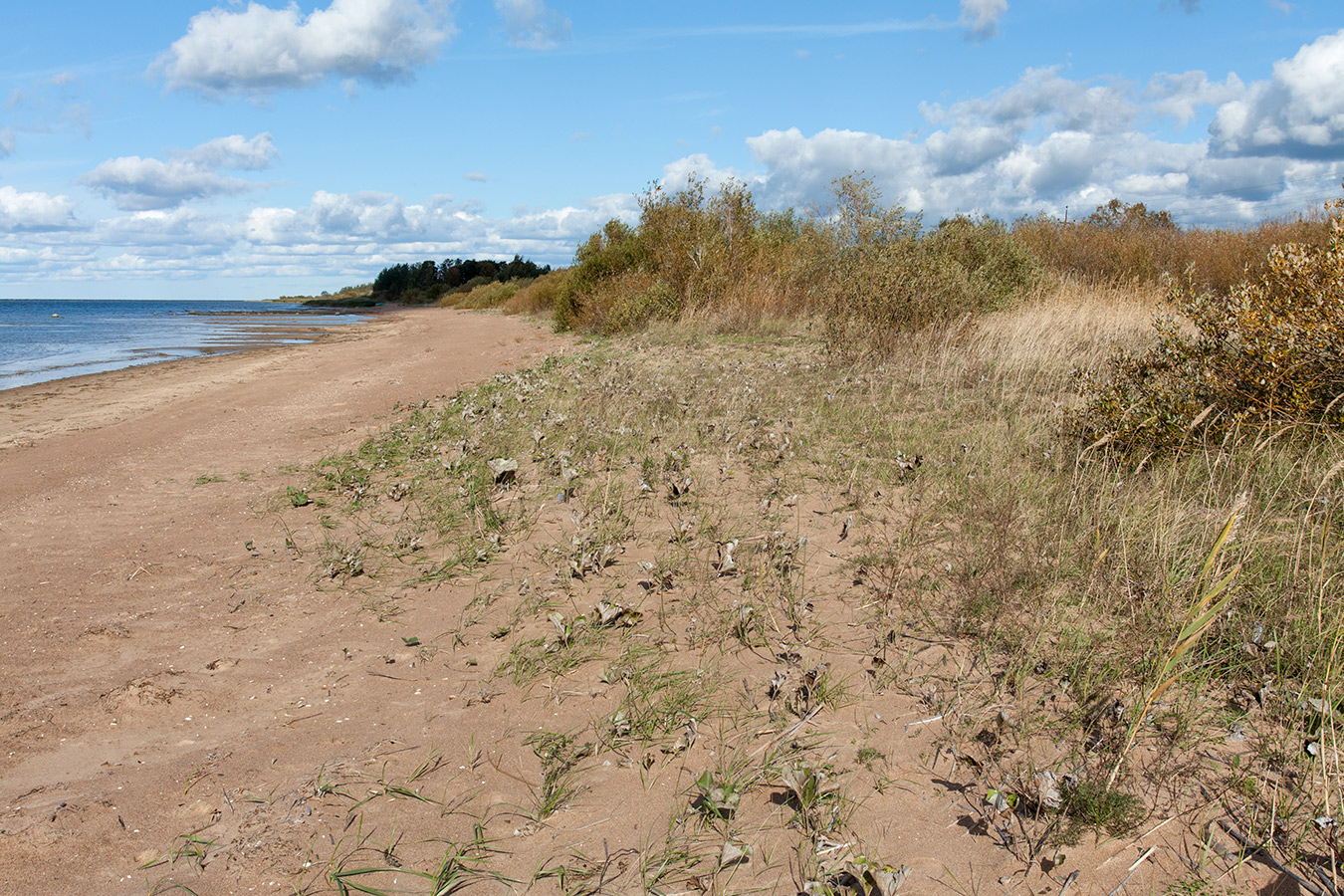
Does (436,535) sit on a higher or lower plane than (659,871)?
higher

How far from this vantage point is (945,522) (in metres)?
4.30

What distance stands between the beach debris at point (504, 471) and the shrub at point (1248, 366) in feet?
12.9

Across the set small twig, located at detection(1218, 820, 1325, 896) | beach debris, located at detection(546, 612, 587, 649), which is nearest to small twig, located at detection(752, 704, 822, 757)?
beach debris, located at detection(546, 612, 587, 649)

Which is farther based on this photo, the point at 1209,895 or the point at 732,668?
the point at 732,668

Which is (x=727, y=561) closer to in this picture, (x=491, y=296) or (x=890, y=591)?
(x=890, y=591)

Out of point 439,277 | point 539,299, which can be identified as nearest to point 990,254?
point 539,299

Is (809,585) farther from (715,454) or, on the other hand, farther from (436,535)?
(436,535)

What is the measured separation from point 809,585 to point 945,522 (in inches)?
40.7

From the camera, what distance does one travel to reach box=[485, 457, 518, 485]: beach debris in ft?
17.5

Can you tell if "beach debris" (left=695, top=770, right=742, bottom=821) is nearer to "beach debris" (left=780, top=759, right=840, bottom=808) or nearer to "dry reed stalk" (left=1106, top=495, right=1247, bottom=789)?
"beach debris" (left=780, top=759, right=840, bottom=808)

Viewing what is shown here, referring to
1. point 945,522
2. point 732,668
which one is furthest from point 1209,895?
point 945,522

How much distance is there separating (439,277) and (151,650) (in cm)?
6802

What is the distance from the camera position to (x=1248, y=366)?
4.59 metres

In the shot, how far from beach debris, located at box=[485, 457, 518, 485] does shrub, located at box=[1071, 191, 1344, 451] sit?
12.9ft
